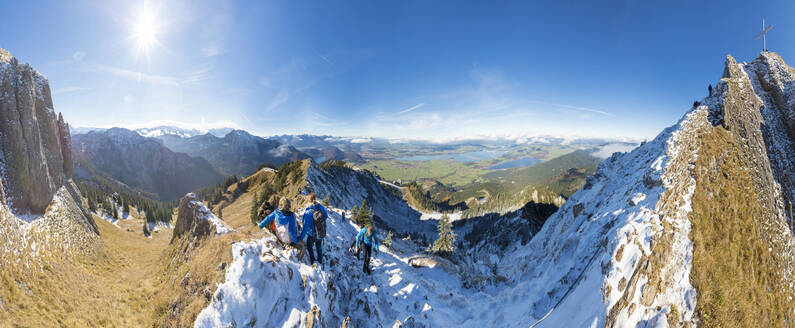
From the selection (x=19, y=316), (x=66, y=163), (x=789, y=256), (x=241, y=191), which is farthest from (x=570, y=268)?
(x=241, y=191)

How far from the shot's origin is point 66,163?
27.8 metres

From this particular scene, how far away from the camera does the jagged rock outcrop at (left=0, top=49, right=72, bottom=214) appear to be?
15.7 m

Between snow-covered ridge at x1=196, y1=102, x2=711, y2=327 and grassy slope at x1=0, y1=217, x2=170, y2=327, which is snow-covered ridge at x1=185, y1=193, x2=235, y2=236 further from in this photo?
grassy slope at x1=0, y1=217, x2=170, y2=327

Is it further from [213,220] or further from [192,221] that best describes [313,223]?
[192,221]

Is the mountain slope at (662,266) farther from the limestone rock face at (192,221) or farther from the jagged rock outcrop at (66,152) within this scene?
the jagged rock outcrop at (66,152)

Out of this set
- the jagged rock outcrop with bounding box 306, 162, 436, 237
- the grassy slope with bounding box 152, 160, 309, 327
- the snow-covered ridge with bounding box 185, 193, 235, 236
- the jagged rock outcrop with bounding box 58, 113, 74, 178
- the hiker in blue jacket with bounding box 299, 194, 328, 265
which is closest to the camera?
the grassy slope with bounding box 152, 160, 309, 327

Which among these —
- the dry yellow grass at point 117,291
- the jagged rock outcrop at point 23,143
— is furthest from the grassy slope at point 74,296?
the jagged rock outcrop at point 23,143

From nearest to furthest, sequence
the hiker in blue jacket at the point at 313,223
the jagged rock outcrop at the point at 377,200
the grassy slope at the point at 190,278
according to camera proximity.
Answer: the grassy slope at the point at 190,278 < the hiker in blue jacket at the point at 313,223 < the jagged rock outcrop at the point at 377,200

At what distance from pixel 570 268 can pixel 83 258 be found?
105 ft

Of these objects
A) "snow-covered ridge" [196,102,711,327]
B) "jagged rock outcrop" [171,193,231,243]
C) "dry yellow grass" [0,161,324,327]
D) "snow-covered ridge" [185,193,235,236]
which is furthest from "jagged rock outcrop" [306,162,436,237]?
"dry yellow grass" [0,161,324,327]

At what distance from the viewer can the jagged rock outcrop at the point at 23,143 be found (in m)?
15.7

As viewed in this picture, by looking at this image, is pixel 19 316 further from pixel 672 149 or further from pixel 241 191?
pixel 241 191

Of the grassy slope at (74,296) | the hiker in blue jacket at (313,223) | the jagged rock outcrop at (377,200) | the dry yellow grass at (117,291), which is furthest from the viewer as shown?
the jagged rock outcrop at (377,200)

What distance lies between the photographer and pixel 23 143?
17.5 metres
